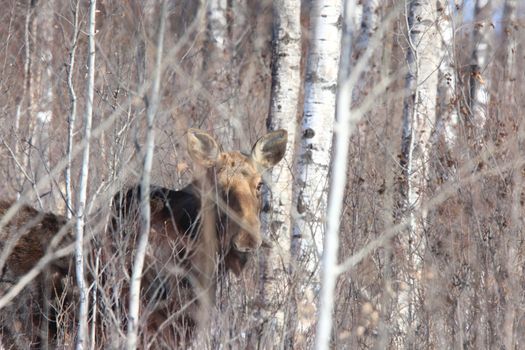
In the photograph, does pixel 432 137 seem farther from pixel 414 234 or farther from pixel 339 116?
pixel 339 116

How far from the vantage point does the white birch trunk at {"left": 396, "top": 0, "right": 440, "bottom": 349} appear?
7598 mm

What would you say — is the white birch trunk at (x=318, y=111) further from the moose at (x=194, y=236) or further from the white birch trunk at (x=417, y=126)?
the white birch trunk at (x=417, y=126)

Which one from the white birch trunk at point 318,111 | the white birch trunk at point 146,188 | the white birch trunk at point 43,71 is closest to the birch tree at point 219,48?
the white birch trunk at point 43,71

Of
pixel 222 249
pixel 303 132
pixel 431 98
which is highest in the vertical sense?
pixel 431 98

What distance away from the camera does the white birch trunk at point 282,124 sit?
23.8 feet

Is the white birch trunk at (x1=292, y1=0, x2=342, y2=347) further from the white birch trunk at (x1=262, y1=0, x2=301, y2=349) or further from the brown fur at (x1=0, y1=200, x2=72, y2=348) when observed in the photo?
the brown fur at (x1=0, y1=200, x2=72, y2=348)

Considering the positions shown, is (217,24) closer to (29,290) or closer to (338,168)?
(29,290)

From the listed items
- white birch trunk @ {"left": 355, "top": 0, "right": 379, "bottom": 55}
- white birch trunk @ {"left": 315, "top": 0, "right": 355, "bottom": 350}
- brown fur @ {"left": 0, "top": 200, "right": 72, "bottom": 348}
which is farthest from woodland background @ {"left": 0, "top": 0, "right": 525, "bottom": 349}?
white birch trunk @ {"left": 355, "top": 0, "right": 379, "bottom": 55}

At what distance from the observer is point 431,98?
30.8ft

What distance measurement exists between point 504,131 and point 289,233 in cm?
204

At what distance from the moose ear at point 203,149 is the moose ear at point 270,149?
0.30 m

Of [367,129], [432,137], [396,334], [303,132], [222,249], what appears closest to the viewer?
[222,249]


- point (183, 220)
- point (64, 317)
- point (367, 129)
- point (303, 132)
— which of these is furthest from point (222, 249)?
point (367, 129)

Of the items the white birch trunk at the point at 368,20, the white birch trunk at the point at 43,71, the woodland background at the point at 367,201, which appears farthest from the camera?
the white birch trunk at the point at 368,20
